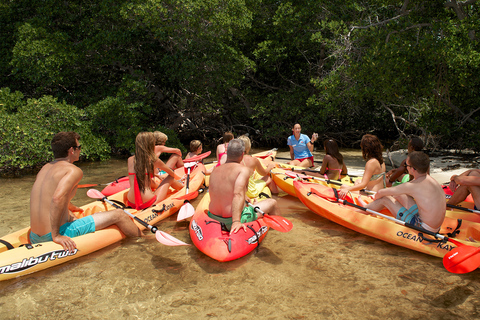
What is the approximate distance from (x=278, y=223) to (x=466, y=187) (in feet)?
8.85

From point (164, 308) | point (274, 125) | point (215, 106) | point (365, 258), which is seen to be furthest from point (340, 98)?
point (164, 308)

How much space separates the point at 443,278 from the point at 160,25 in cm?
1013

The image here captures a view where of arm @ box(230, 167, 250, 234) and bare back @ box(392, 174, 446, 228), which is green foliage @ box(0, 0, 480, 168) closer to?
bare back @ box(392, 174, 446, 228)

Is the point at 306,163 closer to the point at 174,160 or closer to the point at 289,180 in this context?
the point at 289,180

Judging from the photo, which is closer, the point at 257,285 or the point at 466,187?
the point at 257,285

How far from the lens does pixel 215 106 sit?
14.5m

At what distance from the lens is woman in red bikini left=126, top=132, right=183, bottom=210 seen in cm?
478

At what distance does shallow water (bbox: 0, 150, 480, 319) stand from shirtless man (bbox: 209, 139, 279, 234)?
1.71ft

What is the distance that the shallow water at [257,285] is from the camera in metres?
2.88

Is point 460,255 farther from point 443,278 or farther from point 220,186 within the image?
point 220,186

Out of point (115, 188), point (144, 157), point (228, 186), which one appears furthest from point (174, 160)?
point (228, 186)

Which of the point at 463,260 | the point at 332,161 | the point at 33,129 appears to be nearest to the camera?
the point at 463,260

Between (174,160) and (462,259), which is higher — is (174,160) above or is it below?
above

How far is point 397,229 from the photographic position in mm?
4004
